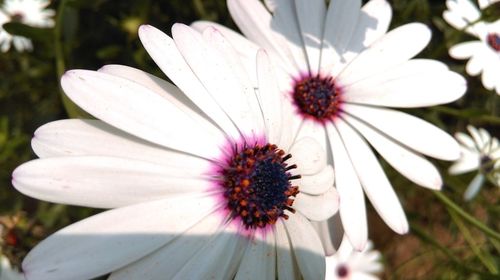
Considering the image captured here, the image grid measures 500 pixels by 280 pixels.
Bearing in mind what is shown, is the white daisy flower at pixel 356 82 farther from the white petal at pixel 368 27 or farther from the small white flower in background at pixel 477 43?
the small white flower in background at pixel 477 43

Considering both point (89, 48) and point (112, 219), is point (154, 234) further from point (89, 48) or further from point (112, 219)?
point (89, 48)

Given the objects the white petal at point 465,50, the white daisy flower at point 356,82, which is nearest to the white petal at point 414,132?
the white daisy flower at point 356,82

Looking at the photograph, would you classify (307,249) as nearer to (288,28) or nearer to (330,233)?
(330,233)

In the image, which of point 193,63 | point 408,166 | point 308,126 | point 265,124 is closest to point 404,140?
point 408,166

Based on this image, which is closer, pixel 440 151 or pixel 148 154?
pixel 148 154

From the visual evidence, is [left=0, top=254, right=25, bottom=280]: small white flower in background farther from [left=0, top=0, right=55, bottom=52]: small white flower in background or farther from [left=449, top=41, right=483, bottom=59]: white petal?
[left=449, top=41, right=483, bottom=59]: white petal

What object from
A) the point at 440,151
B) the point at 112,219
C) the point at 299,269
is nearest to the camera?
the point at 112,219

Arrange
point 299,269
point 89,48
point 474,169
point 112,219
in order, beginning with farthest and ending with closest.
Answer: point 89,48
point 474,169
point 299,269
point 112,219
